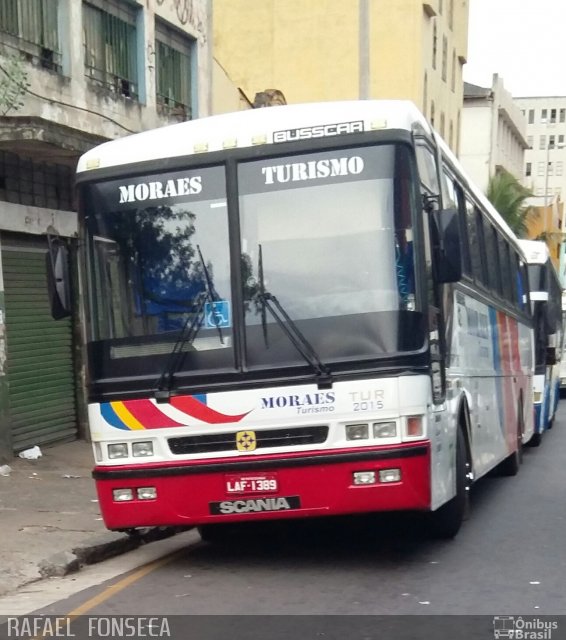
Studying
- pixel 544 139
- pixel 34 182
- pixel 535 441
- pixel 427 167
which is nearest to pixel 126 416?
pixel 427 167

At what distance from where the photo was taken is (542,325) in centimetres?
2050

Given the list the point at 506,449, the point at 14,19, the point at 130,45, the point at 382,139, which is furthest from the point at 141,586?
the point at 130,45

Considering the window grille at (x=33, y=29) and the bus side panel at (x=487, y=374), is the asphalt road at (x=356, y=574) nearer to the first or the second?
the bus side panel at (x=487, y=374)

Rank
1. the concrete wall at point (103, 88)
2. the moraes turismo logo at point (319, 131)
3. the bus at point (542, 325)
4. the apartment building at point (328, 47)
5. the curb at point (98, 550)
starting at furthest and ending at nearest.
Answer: the apartment building at point (328, 47)
the bus at point (542, 325)
the concrete wall at point (103, 88)
the curb at point (98, 550)
the moraes turismo logo at point (319, 131)

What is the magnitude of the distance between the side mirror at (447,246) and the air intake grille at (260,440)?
1.40 m

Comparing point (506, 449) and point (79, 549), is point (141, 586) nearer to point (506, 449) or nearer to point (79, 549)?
point (79, 549)

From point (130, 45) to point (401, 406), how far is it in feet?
39.9

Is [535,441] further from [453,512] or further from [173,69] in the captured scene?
[453,512]

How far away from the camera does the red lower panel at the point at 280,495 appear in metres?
7.55

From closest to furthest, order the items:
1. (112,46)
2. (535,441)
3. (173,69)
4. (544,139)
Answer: (112,46) < (535,441) < (173,69) < (544,139)

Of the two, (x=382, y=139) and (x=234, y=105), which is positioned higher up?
(x=234, y=105)

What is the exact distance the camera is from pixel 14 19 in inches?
570

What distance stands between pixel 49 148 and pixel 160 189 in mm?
6301

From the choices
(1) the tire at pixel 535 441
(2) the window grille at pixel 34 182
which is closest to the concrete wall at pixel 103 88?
(2) the window grille at pixel 34 182
